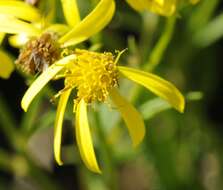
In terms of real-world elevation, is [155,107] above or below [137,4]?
below

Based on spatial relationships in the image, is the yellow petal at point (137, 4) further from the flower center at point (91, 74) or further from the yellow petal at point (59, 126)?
the yellow petal at point (59, 126)

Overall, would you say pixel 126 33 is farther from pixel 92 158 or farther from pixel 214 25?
pixel 92 158

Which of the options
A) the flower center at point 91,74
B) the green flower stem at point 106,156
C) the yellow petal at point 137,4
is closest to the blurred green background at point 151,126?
the green flower stem at point 106,156

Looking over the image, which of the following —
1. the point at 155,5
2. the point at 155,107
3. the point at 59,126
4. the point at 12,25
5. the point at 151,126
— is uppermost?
the point at 12,25

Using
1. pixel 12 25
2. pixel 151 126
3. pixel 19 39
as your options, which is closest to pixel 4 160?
pixel 151 126

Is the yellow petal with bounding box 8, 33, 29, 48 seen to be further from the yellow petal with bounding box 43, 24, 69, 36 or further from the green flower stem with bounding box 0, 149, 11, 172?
the green flower stem with bounding box 0, 149, 11, 172

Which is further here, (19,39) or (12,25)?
(19,39)

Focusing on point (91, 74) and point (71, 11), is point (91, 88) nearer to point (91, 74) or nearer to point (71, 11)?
point (91, 74)
